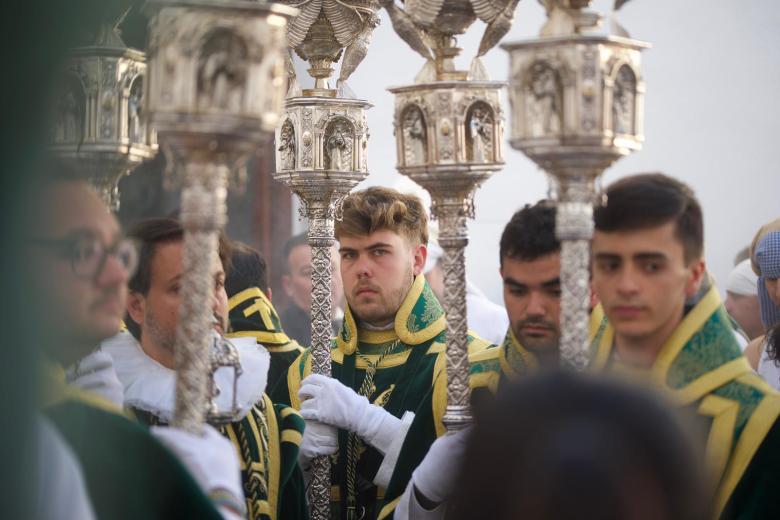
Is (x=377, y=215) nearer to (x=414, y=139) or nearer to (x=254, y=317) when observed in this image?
(x=254, y=317)

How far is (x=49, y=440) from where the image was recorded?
243 centimetres

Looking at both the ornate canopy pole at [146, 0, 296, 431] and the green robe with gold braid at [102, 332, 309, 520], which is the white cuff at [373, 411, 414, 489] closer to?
the green robe with gold braid at [102, 332, 309, 520]

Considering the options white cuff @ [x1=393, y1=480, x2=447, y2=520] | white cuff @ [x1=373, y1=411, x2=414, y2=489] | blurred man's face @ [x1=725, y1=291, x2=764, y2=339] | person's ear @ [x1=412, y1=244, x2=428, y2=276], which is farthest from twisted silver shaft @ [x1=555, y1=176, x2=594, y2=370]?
blurred man's face @ [x1=725, y1=291, x2=764, y2=339]

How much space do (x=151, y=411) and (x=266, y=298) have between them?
1881 mm

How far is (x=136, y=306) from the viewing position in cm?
406

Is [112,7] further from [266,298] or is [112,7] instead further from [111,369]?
[266,298]

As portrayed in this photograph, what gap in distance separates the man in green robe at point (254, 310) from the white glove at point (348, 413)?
788mm

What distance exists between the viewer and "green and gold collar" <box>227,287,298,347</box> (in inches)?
219

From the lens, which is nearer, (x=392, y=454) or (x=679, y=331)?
(x=679, y=331)

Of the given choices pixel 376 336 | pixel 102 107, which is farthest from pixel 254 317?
pixel 102 107

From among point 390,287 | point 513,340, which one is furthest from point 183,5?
point 390,287

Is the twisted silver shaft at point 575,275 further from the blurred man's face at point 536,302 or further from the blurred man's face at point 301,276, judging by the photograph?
the blurred man's face at point 301,276

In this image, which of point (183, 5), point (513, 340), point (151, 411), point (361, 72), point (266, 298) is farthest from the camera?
point (361, 72)

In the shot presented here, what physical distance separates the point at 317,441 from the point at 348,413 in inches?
4.9
